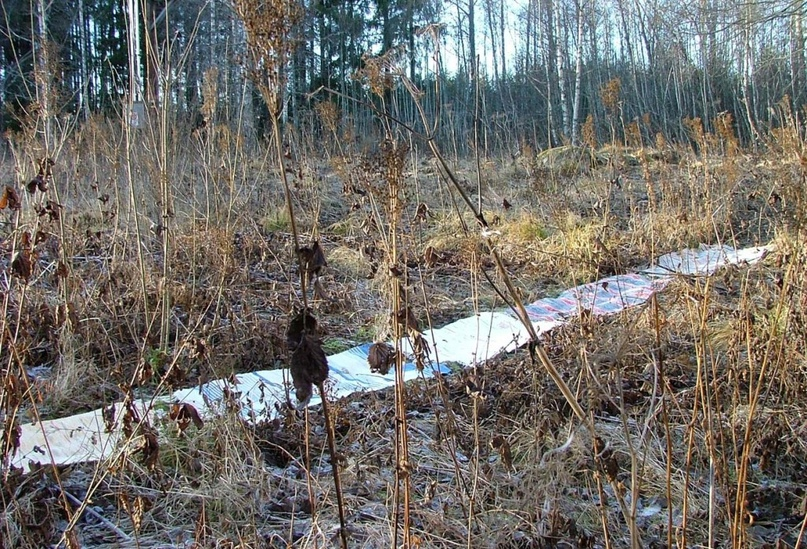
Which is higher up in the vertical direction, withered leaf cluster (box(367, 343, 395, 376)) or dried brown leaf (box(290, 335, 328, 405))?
dried brown leaf (box(290, 335, 328, 405))

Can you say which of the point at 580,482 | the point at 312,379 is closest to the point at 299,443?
the point at 580,482

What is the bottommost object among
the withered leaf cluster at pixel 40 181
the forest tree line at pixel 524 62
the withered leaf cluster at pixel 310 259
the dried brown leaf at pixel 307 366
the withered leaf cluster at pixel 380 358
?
the withered leaf cluster at pixel 380 358

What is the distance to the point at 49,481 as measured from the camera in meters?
2.01

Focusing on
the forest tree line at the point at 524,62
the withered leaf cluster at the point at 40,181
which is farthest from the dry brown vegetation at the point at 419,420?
the forest tree line at the point at 524,62

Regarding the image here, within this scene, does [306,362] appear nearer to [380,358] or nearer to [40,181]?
[380,358]

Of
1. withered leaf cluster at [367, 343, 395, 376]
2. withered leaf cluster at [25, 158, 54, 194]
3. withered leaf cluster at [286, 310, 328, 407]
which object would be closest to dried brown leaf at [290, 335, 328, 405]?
withered leaf cluster at [286, 310, 328, 407]

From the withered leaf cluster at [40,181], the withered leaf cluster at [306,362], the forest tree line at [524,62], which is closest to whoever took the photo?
the withered leaf cluster at [306,362]

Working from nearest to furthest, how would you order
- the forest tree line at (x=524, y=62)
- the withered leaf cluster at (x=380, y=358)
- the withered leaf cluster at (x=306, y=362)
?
the withered leaf cluster at (x=306, y=362) → the withered leaf cluster at (x=380, y=358) → the forest tree line at (x=524, y=62)

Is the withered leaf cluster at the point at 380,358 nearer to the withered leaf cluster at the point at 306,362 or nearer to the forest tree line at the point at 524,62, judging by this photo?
the withered leaf cluster at the point at 306,362

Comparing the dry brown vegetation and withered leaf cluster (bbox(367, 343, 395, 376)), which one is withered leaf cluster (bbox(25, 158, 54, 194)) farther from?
withered leaf cluster (bbox(367, 343, 395, 376))

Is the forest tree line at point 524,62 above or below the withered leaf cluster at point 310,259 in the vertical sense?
above

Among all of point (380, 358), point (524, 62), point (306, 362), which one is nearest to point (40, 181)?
point (380, 358)

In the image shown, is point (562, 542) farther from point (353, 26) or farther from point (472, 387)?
point (353, 26)

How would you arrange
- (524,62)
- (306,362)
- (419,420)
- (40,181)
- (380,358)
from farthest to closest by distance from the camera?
(524,62), (419,420), (40,181), (380,358), (306,362)
